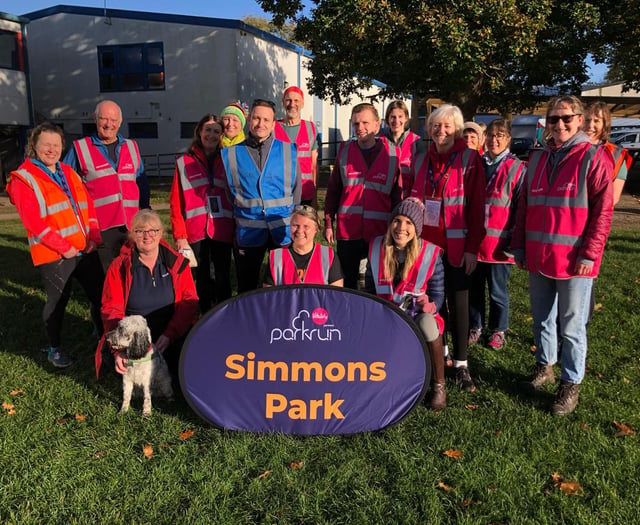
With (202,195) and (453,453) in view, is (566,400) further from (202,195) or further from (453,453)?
(202,195)

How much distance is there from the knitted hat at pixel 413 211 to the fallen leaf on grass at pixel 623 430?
186 cm

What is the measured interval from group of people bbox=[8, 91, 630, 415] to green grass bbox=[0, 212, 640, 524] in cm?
32

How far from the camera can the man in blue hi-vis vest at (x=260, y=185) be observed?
404 centimetres

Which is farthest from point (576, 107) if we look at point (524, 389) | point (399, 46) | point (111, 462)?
point (399, 46)

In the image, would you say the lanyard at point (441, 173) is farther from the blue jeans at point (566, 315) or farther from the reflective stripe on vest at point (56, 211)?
the reflective stripe on vest at point (56, 211)

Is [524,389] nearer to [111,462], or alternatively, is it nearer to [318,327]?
[318,327]

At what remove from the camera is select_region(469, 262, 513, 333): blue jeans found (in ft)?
15.4

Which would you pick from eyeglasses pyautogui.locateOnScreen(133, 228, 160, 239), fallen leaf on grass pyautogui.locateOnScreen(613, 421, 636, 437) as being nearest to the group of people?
eyeglasses pyautogui.locateOnScreen(133, 228, 160, 239)

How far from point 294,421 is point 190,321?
121cm

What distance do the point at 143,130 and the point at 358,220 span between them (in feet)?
72.7

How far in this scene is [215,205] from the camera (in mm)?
4453

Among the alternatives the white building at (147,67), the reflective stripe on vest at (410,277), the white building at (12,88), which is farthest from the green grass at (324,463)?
the white building at (147,67)

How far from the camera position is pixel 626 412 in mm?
3584

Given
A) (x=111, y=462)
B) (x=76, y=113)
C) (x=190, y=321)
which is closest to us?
(x=111, y=462)
